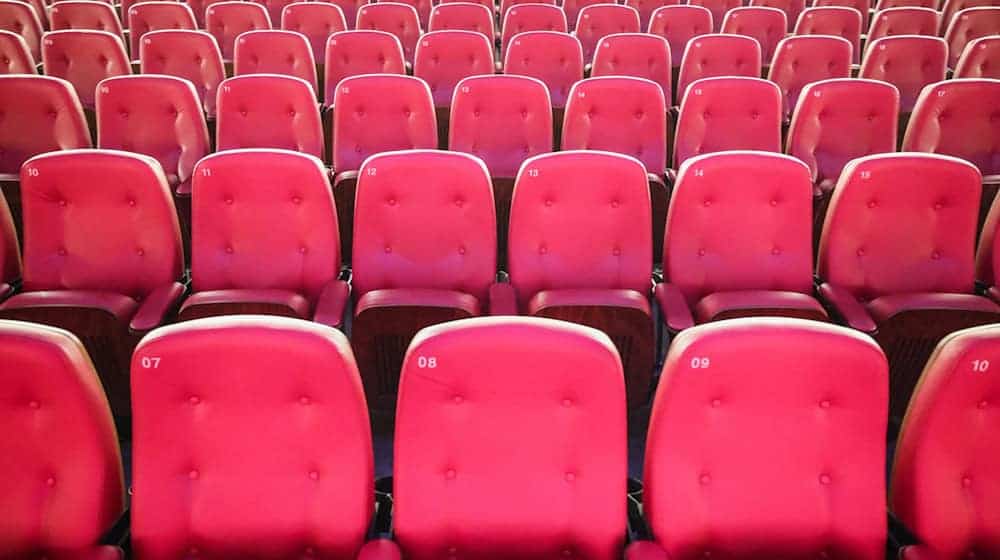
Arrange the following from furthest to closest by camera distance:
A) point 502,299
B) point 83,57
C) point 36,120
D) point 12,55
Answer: point 83,57 < point 12,55 < point 36,120 < point 502,299

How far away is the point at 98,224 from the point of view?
2375 millimetres

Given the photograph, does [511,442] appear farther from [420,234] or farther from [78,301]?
[78,301]

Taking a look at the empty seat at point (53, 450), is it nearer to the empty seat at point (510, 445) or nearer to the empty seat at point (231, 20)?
the empty seat at point (510, 445)

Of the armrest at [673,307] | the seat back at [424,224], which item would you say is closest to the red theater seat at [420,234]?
the seat back at [424,224]

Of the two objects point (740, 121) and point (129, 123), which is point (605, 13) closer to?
point (740, 121)

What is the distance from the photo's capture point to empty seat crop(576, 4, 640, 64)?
5027 millimetres

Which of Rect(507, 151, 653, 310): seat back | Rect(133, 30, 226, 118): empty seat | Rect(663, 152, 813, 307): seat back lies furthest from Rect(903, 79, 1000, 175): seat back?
Rect(133, 30, 226, 118): empty seat

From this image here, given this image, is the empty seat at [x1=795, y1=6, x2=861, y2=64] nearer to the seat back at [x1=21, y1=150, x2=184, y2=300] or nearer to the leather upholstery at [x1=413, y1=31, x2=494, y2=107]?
the leather upholstery at [x1=413, y1=31, x2=494, y2=107]

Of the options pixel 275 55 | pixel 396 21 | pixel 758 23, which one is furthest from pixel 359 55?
pixel 758 23

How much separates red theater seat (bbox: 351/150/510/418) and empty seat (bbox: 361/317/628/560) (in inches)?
32.7

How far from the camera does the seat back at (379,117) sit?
3.31 metres

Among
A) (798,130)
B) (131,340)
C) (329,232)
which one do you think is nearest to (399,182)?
(329,232)

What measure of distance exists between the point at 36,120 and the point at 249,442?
8.04 ft

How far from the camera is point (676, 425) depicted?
1.45m
